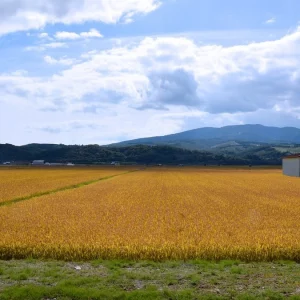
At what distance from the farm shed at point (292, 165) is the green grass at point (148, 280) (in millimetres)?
68833

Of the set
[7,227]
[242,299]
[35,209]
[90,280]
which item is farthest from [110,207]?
[242,299]

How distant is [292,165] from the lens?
8319 cm

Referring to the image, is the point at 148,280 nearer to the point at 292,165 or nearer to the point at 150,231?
the point at 150,231

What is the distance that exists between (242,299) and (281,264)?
408 centimetres

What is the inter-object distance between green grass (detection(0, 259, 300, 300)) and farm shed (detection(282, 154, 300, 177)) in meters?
68.8

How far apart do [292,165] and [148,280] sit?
7525 centimetres

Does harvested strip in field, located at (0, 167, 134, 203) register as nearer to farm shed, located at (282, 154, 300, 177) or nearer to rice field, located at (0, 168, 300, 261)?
rice field, located at (0, 168, 300, 261)

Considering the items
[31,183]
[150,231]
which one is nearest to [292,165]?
[31,183]

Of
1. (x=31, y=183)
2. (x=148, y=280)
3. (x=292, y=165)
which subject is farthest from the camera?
(x=292, y=165)

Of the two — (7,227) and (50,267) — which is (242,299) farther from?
(7,227)

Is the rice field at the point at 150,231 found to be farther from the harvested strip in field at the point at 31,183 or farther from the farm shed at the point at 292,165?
the farm shed at the point at 292,165

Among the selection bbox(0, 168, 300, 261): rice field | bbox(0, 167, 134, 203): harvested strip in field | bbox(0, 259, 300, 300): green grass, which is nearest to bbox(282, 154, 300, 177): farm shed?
bbox(0, 167, 134, 203): harvested strip in field

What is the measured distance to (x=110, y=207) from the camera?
28875 mm

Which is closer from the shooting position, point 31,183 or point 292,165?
point 31,183
